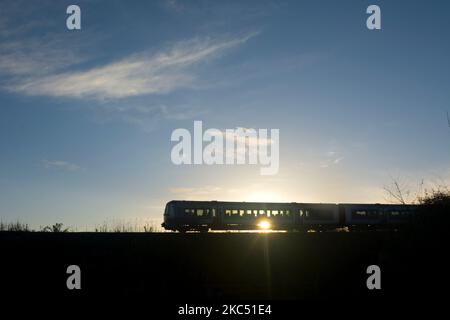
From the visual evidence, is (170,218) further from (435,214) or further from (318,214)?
(435,214)

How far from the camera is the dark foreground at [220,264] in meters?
13.6

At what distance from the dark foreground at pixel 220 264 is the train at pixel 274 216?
17.9 metres

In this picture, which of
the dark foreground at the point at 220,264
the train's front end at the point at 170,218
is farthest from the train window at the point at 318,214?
the dark foreground at the point at 220,264

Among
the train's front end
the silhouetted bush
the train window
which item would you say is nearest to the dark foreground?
the silhouetted bush

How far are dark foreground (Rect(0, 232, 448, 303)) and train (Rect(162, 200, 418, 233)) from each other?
Answer: 705 inches

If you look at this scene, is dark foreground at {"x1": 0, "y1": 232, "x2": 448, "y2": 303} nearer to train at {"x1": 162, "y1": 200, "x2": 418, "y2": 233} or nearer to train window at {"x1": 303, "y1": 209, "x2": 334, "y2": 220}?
train at {"x1": 162, "y1": 200, "x2": 418, "y2": 233}

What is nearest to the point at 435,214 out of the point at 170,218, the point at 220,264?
the point at 220,264

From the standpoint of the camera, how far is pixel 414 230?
14.5m

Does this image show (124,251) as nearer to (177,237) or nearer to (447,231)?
(177,237)

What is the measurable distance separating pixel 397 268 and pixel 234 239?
17.7 ft

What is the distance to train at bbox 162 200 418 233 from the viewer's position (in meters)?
35.5
